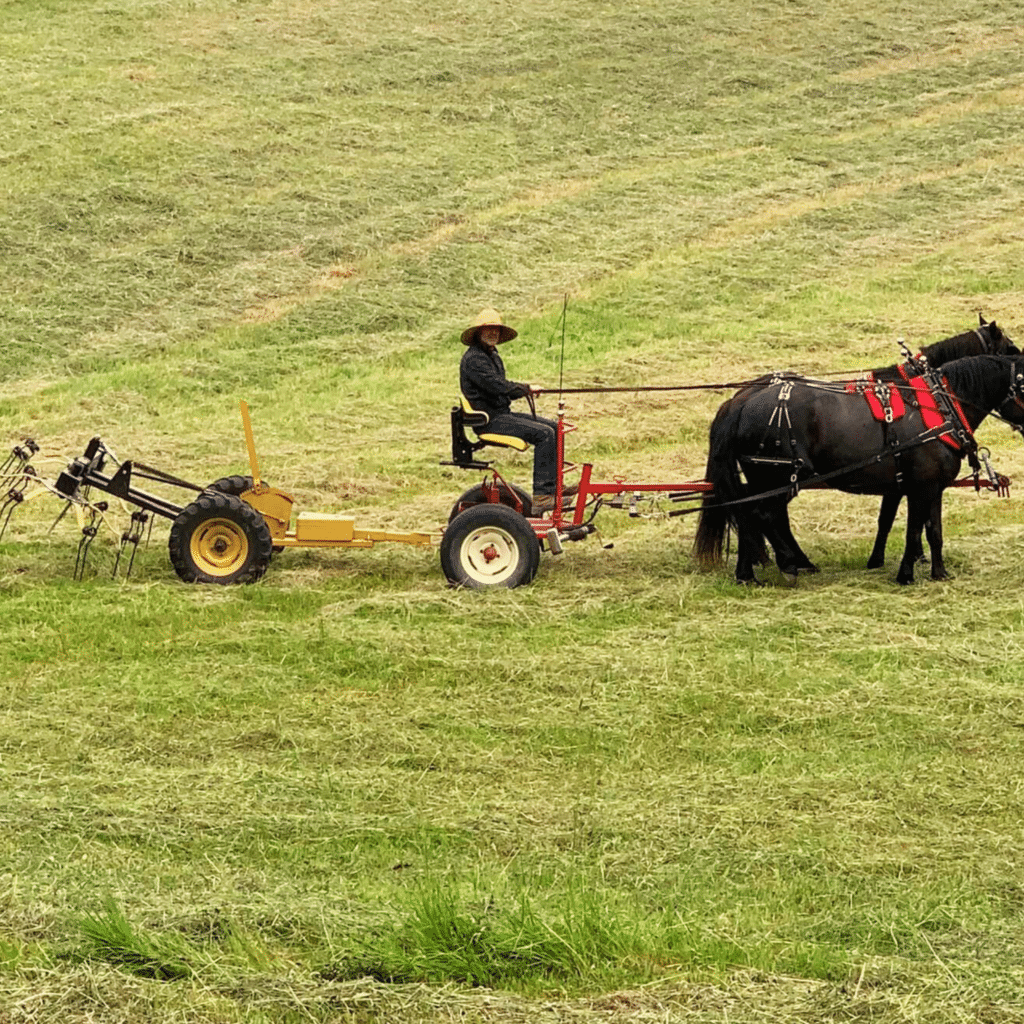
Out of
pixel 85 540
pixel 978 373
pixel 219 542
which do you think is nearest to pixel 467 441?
pixel 219 542

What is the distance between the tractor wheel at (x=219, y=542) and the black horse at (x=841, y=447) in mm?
3232

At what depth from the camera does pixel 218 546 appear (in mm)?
11867

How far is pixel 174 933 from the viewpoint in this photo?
597 centimetres

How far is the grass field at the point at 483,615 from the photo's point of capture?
19.5 feet

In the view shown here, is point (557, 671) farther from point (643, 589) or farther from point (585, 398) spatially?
point (585, 398)

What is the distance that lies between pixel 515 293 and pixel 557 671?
45.4ft

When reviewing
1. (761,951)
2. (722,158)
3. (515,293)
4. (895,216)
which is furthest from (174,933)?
(722,158)

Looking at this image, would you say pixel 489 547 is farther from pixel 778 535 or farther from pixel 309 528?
pixel 778 535

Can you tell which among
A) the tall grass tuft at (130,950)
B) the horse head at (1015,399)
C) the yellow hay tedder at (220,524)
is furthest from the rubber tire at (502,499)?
the tall grass tuft at (130,950)

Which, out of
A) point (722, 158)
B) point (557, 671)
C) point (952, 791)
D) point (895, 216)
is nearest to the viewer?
point (952, 791)

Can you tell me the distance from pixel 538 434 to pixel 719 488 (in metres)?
1.37

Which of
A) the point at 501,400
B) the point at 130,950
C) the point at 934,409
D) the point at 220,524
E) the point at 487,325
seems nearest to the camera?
the point at 130,950

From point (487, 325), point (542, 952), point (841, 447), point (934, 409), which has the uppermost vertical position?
point (487, 325)

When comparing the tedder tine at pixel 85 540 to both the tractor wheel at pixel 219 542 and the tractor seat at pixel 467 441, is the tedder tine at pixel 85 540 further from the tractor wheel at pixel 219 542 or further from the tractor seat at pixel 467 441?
the tractor seat at pixel 467 441
